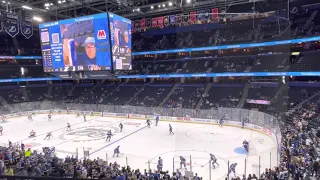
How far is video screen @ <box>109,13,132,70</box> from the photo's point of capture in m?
16.7

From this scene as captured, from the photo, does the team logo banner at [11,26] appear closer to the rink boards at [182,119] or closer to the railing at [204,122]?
the railing at [204,122]

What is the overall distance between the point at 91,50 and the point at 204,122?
16.1 metres

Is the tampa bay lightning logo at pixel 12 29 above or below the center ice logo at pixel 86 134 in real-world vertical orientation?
above

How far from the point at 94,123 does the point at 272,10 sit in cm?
2464

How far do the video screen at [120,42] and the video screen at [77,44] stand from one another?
38 centimetres

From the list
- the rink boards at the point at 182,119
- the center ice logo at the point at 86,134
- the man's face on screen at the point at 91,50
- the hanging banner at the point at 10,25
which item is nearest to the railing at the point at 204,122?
the rink boards at the point at 182,119

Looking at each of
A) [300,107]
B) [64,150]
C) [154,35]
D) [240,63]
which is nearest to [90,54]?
[64,150]

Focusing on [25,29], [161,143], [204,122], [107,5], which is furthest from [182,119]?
[25,29]

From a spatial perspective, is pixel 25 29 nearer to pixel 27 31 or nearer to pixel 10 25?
pixel 27 31

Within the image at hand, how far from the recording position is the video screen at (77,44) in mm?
16719

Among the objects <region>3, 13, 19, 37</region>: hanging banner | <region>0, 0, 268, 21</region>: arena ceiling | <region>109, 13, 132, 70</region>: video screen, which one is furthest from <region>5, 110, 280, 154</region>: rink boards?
<region>3, 13, 19, 37</region>: hanging banner

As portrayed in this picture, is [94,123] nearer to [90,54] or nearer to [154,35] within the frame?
[90,54]

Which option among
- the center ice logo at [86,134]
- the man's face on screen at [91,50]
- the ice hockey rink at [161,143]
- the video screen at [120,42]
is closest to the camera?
the ice hockey rink at [161,143]

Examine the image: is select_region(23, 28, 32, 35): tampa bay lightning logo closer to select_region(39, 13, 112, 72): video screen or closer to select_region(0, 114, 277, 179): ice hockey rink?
select_region(39, 13, 112, 72): video screen
